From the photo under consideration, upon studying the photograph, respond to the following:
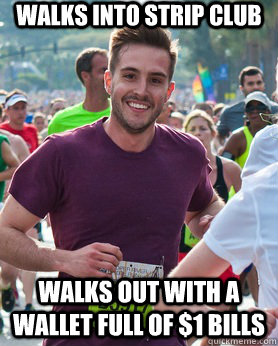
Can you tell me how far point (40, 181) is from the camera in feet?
12.8

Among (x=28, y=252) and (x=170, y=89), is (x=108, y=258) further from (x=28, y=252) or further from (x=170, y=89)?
(x=170, y=89)

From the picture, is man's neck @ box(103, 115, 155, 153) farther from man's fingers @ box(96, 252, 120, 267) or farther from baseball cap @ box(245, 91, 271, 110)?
baseball cap @ box(245, 91, 271, 110)

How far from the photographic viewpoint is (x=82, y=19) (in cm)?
749

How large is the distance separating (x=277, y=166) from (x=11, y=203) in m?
1.40

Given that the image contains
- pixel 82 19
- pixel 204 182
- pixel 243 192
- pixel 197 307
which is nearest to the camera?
pixel 243 192

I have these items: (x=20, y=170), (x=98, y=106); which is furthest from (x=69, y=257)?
(x=98, y=106)

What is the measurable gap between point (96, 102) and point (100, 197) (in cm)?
374

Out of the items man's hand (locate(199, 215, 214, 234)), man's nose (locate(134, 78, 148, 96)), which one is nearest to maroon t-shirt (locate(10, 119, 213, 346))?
man's hand (locate(199, 215, 214, 234))

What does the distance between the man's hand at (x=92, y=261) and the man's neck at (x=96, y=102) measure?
3.87 meters

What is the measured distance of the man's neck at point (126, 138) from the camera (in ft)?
13.3

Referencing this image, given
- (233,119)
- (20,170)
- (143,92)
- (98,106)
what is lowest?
(233,119)

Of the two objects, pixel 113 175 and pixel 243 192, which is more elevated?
pixel 243 192

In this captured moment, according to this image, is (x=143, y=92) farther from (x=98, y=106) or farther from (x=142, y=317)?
(x=98, y=106)

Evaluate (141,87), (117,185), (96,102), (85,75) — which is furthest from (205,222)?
(85,75)
